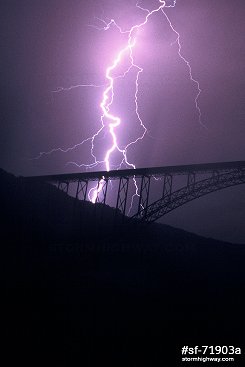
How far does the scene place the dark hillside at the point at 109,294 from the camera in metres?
11.0

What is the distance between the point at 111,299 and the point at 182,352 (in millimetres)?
7279

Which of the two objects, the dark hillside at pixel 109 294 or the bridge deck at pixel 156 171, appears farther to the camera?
the bridge deck at pixel 156 171

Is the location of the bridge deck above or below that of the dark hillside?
above

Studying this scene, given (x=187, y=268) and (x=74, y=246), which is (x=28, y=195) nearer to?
(x=74, y=246)

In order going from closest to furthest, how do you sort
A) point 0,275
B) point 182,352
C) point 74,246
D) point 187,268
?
point 182,352 < point 0,275 < point 187,268 < point 74,246

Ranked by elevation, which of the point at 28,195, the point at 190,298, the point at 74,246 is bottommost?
the point at 190,298

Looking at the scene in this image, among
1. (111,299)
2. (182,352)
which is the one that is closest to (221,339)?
(182,352)

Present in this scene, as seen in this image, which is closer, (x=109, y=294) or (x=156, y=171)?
(x=109, y=294)

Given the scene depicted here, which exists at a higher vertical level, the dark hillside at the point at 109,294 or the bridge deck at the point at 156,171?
the bridge deck at the point at 156,171

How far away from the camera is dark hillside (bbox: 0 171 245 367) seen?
11.0 meters

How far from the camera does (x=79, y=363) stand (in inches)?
384

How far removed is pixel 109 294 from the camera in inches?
725

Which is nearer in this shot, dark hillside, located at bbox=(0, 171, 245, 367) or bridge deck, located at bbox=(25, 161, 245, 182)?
dark hillside, located at bbox=(0, 171, 245, 367)

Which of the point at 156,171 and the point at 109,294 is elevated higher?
the point at 156,171
